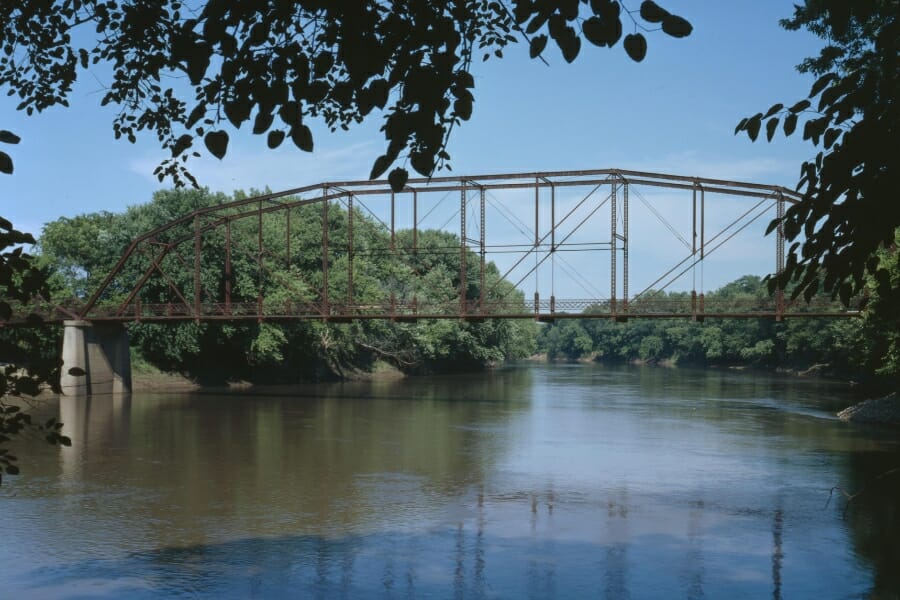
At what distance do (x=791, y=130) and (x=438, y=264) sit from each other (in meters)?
78.0

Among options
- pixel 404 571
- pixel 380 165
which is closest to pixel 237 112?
pixel 380 165

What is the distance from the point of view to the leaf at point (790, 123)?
7.22m

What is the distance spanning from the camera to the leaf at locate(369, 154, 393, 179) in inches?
210

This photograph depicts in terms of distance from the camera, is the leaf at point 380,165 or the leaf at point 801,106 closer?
the leaf at point 380,165

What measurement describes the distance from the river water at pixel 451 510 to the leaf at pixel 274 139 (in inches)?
336

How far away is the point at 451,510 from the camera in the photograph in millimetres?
18859

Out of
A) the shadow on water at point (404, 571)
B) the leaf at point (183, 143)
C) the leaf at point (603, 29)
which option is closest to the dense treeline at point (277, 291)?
the shadow on water at point (404, 571)

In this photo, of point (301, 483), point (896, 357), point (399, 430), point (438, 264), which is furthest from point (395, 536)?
point (438, 264)

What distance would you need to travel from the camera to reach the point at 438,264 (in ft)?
A: 279

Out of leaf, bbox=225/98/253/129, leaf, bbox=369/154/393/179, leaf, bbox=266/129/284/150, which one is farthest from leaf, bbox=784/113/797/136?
leaf, bbox=225/98/253/129

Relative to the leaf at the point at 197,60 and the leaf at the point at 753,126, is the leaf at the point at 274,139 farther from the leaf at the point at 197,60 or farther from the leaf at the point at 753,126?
the leaf at the point at 753,126

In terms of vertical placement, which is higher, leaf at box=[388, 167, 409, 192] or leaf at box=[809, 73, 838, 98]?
leaf at box=[809, 73, 838, 98]

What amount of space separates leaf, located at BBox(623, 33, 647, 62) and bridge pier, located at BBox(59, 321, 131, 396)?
49.3 metres

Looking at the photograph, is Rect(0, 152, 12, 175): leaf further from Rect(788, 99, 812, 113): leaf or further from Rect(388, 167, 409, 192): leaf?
Rect(788, 99, 812, 113): leaf
